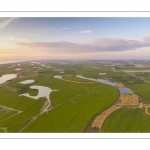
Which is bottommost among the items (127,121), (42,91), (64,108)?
(127,121)

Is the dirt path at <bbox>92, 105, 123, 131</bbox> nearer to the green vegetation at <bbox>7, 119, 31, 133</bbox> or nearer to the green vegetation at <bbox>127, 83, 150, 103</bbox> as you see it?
the green vegetation at <bbox>127, 83, 150, 103</bbox>

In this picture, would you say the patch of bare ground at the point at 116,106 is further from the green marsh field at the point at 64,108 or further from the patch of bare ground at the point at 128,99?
the green marsh field at the point at 64,108

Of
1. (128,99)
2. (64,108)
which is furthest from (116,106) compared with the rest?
(64,108)

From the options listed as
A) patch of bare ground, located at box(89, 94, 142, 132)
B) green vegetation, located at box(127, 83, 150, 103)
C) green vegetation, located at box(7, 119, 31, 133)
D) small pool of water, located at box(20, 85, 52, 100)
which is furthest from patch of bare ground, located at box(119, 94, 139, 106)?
green vegetation, located at box(7, 119, 31, 133)

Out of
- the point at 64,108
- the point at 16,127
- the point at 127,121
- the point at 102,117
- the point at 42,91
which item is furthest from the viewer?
the point at 42,91

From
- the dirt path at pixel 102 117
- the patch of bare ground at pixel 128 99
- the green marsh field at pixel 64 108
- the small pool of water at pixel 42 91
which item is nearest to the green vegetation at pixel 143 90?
the green marsh field at pixel 64 108

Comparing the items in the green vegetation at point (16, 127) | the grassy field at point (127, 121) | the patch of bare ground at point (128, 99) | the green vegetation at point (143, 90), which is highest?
the green vegetation at point (143, 90)

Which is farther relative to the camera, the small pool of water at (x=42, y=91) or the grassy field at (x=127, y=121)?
the small pool of water at (x=42, y=91)

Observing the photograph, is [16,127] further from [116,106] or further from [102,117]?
[116,106]

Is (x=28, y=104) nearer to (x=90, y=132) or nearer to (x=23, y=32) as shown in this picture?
(x=90, y=132)
